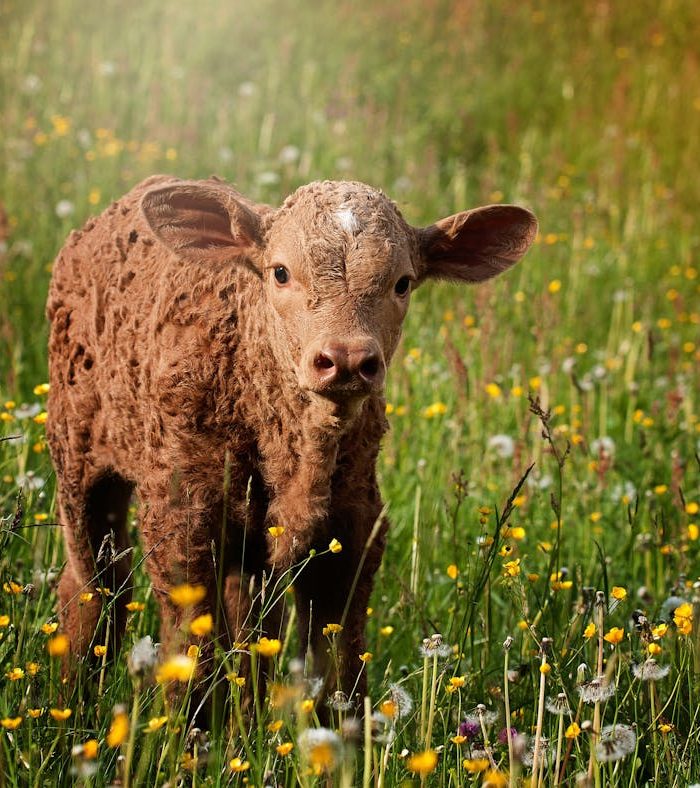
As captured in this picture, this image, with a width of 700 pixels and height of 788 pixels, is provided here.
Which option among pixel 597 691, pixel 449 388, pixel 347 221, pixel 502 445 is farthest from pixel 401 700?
pixel 449 388

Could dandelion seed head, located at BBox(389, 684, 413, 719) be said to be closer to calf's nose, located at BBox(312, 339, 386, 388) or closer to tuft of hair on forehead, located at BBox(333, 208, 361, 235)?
calf's nose, located at BBox(312, 339, 386, 388)

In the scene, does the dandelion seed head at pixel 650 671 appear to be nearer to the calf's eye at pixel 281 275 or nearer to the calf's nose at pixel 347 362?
the calf's nose at pixel 347 362

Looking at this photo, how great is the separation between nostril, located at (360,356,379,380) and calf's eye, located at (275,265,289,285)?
0.52 m

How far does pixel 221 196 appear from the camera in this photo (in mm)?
3385

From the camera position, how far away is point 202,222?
3.43 m

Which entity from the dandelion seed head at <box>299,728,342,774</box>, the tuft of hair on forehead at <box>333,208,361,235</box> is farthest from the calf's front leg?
the dandelion seed head at <box>299,728,342,774</box>

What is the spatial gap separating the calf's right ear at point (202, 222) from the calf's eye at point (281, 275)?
22 centimetres

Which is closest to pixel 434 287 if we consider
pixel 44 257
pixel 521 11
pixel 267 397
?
pixel 44 257

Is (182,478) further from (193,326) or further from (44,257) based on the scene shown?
(44,257)

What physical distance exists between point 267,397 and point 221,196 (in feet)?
2.11

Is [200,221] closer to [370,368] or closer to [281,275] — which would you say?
[281,275]

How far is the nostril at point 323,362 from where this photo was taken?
278 centimetres

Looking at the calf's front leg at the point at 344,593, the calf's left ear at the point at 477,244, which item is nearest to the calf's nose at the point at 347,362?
the calf's front leg at the point at 344,593

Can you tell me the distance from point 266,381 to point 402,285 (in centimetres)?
49
